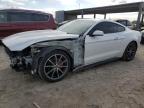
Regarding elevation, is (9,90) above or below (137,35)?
below

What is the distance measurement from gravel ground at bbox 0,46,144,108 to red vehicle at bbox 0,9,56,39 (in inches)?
151

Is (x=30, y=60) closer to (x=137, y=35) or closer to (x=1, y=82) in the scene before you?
(x=1, y=82)

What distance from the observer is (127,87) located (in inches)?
147

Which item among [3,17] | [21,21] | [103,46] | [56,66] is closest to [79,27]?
[103,46]

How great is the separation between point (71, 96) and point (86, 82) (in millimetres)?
760

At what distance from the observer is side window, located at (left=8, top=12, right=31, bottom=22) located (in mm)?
8155

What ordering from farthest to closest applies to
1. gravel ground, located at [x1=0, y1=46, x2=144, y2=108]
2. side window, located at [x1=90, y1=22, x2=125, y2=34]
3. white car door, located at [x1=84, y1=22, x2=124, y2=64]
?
side window, located at [x1=90, y1=22, x2=125, y2=34] < white car door, located at [x1=84, y1=22, x2=124, y2=64] < gravel ground, located at [x1=0, y1=46, x2=144, y2=108]

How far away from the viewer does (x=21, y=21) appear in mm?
8406

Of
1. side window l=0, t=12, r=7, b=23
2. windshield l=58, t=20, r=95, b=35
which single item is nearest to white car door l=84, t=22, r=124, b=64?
windshield l=58, t=20, r=95, b=35

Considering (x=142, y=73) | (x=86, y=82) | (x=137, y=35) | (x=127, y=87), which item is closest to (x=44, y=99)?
(x=86, y=82)

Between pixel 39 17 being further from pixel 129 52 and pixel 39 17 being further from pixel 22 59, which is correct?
pixel 22 59

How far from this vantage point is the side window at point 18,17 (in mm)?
8155

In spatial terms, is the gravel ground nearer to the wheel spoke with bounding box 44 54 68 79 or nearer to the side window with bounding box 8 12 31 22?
the wheel spoke with bounding box 44 54 68 79

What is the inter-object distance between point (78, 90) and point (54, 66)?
0.77 metres
